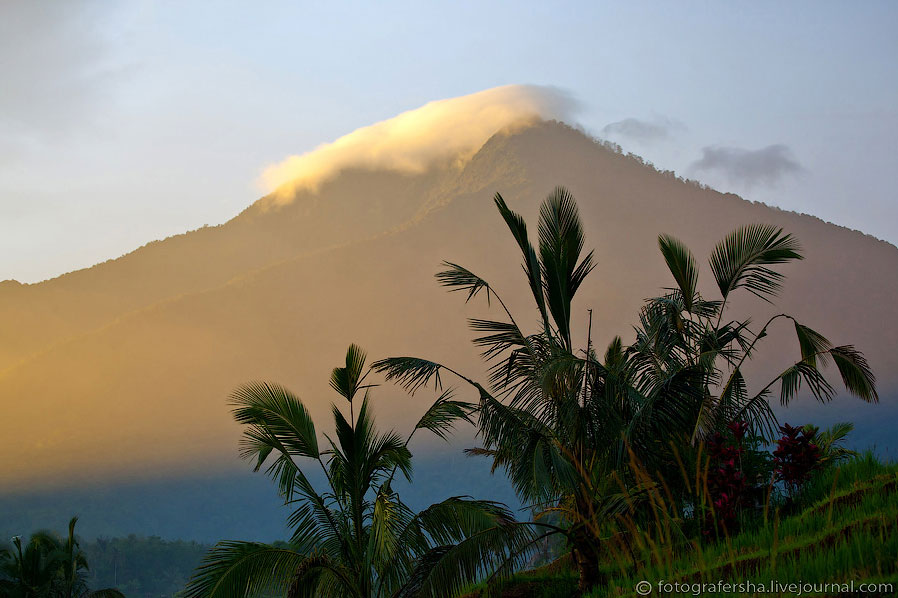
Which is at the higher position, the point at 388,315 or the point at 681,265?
the point at 388,315

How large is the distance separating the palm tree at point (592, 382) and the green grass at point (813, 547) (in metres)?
1.01

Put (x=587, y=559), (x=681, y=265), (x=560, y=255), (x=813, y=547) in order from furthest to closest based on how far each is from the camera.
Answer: (x=681, y=265), (x=560, y=255), (x=587, y=559), (x=813, y=547)

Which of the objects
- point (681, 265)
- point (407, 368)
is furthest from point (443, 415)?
point (681, 265)

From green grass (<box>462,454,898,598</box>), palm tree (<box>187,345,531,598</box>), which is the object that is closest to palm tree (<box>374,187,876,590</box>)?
palm tree (<box>187,345,531,598</box>)

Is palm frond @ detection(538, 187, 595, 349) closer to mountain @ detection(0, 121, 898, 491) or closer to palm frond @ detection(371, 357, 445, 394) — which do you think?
palm frond @ detection(371, 357, 445, 394)

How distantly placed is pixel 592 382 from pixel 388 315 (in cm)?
15266

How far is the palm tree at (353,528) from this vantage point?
10031 mm

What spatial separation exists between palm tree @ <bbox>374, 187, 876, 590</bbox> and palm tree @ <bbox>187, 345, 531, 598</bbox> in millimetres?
662

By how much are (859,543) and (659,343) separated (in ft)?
16.0

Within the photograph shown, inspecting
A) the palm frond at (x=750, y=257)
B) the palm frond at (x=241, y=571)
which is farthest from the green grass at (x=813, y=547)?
the palm frond at (x=241, y=571)

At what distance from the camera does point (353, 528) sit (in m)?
11.6

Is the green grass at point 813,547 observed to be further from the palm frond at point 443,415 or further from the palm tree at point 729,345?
the palm frond at point 443,415

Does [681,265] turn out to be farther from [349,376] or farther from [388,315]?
[388,315]

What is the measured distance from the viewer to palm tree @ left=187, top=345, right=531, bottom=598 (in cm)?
1003
